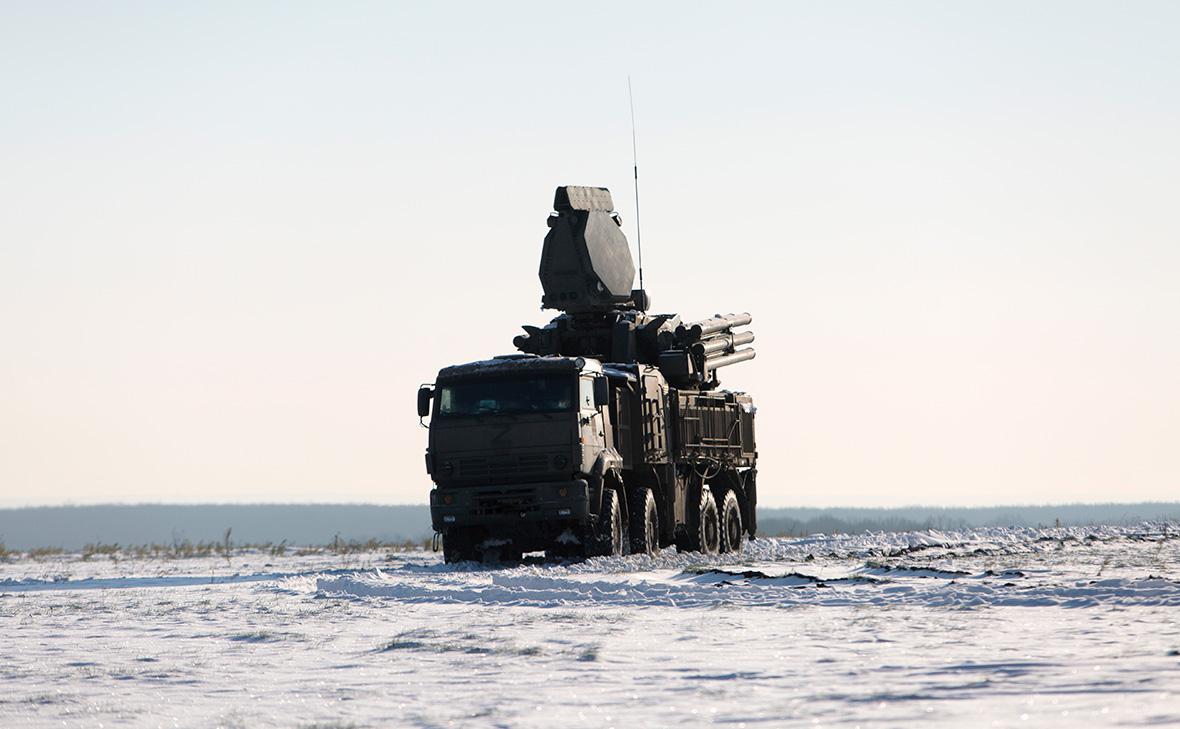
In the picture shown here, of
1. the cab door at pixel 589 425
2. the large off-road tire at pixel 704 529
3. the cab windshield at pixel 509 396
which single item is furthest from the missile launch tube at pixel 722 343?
the cab windshield at pixel 509 396

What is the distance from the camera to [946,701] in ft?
32.1

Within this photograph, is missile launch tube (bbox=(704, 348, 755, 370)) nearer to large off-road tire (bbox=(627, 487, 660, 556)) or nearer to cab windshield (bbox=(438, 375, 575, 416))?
large off-road tire (bbox=(627, 487, 660, 556))

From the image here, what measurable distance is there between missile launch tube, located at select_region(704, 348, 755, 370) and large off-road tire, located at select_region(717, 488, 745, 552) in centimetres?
226

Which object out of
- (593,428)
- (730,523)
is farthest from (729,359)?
(593,428)

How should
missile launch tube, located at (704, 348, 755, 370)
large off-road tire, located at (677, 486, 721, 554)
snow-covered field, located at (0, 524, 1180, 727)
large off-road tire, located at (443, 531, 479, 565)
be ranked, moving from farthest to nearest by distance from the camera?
1. missile launch tube, located at (704, 348, 755, 370)
2. large off-road tire, located at (677, 486, 721, 554)
3. large off-road tire, located at (443, 531, 479, 565)
4. snow-covered field, located at (0, 524, 1180, 727)

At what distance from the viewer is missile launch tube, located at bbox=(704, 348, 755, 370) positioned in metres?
31.8

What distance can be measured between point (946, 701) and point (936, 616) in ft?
19.7

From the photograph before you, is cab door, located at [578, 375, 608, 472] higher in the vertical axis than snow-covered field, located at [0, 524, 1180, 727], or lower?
higher

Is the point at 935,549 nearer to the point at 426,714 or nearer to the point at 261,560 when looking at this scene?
the point at 261,560

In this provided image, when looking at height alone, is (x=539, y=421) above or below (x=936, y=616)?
above

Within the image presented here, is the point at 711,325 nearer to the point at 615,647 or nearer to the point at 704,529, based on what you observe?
the point at 704,529

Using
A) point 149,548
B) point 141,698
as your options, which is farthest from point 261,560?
point 141,698

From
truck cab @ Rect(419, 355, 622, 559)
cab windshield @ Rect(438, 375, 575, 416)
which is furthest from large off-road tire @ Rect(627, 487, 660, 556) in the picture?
cab windshield @ Rect(438, 375, 575, 416)

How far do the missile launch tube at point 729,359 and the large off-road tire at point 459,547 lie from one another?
6521 millimetres
